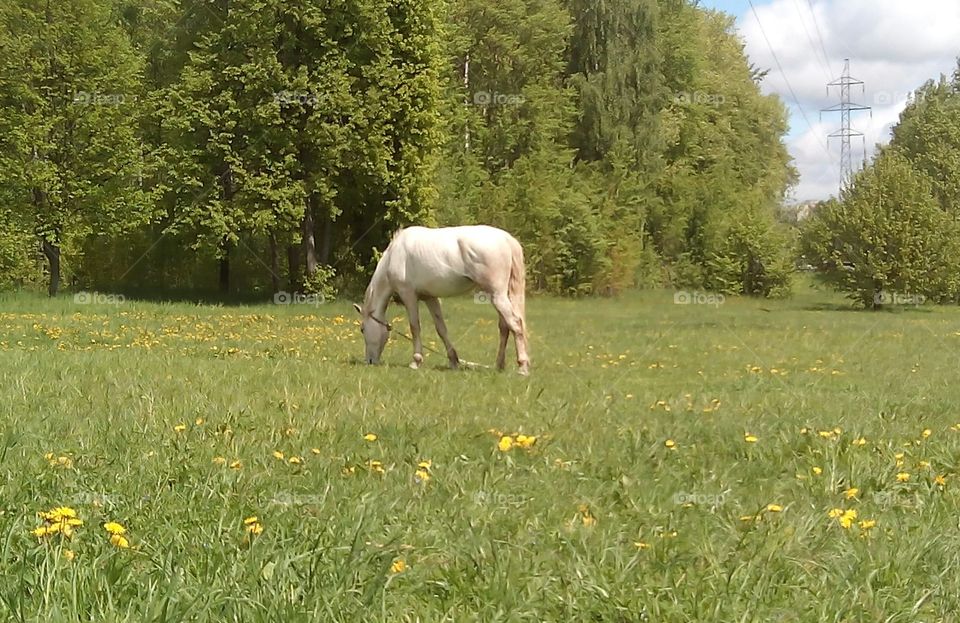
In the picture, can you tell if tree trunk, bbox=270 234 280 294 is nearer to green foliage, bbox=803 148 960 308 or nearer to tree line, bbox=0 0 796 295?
tree line, bbox=0 0 796 295

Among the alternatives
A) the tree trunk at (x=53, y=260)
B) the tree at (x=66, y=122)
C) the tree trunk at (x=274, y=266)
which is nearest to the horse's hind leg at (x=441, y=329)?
the tree at (x=66, y=122)

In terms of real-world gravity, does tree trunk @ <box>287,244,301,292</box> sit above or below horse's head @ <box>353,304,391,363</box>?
above

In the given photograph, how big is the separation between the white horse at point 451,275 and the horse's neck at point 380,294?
16 millimetres

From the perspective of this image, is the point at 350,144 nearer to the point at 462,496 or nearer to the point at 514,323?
the point at 514,323

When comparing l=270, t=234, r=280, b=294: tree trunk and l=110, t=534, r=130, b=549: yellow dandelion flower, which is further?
l=270, t=234, r=280, b=294: tree trunk

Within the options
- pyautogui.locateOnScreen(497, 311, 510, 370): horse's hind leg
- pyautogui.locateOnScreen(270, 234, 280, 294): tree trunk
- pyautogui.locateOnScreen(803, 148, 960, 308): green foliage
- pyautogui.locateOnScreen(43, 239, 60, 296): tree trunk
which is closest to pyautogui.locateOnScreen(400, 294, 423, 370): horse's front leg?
pyautogui.locateOnScreen(497, 311, 510, 370): horse's hind leg

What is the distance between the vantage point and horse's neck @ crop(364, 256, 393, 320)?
A: 1385 centimetres

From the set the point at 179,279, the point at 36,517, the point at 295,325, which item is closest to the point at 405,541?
the point at 36,517

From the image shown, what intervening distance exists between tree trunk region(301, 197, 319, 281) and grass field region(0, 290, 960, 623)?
22.5 meters

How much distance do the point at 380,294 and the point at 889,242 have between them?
114 ft

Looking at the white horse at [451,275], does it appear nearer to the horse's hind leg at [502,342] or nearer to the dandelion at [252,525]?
the horse's hind leg at [502,342]

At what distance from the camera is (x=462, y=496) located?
4988mm

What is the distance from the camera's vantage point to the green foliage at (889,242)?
41156mm

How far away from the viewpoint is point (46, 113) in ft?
98.0
